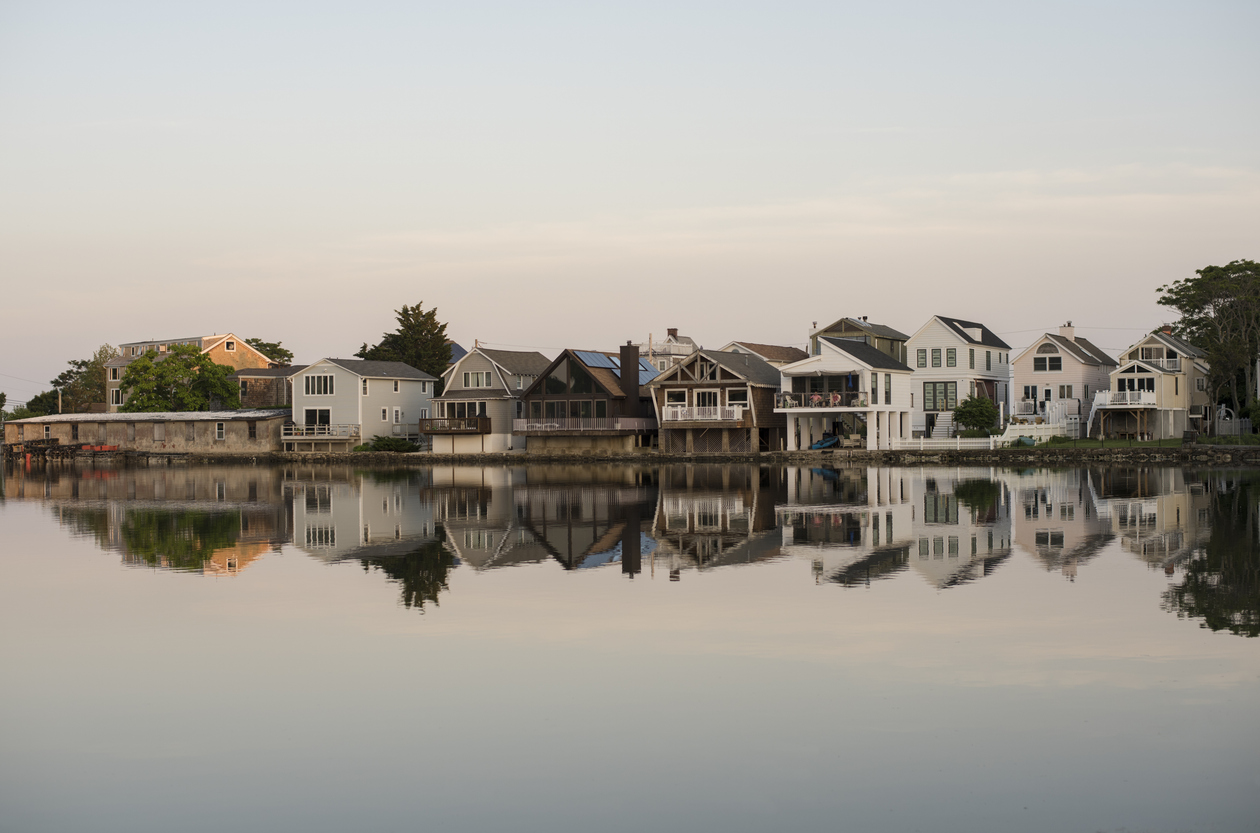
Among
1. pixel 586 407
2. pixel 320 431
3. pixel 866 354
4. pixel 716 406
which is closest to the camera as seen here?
pixel 866 354

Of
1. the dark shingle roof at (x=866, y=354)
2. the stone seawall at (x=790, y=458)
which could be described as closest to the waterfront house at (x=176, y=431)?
the stone seawall at (x=790, y=458)

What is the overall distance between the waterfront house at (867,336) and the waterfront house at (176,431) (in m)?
37.4

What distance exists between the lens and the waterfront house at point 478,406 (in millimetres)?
75750

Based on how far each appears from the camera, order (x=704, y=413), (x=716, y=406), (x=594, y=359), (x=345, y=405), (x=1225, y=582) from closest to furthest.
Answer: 1. (x=1225, y=582)
2. (x=704, y=413)
3. (x=716, y=406)
4. (x=594, y=359)
5. (x=345, y=405)

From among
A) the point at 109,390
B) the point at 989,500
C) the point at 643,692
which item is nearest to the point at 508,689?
the point at 643,692

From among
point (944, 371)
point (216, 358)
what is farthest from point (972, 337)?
point (216, 358)

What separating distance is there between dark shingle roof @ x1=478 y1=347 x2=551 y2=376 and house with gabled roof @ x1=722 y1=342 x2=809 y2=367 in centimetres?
1291

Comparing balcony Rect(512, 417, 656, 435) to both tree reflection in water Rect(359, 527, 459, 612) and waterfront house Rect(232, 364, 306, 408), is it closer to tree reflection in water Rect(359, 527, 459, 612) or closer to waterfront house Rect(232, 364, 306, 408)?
waterfront house Rect(232, 364, 306, 408)

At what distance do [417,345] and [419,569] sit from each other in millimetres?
78920

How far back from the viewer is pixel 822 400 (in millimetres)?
66312

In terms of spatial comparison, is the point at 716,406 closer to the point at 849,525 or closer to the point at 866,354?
the point at 866,354

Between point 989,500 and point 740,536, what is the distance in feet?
41.2

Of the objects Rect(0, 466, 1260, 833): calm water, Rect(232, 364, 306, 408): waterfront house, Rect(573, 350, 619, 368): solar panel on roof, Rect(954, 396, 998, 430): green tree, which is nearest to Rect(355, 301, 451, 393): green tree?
Rect(232, 364, 306, 408): waterfront house

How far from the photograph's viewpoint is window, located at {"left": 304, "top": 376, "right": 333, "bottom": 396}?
7988 cm
